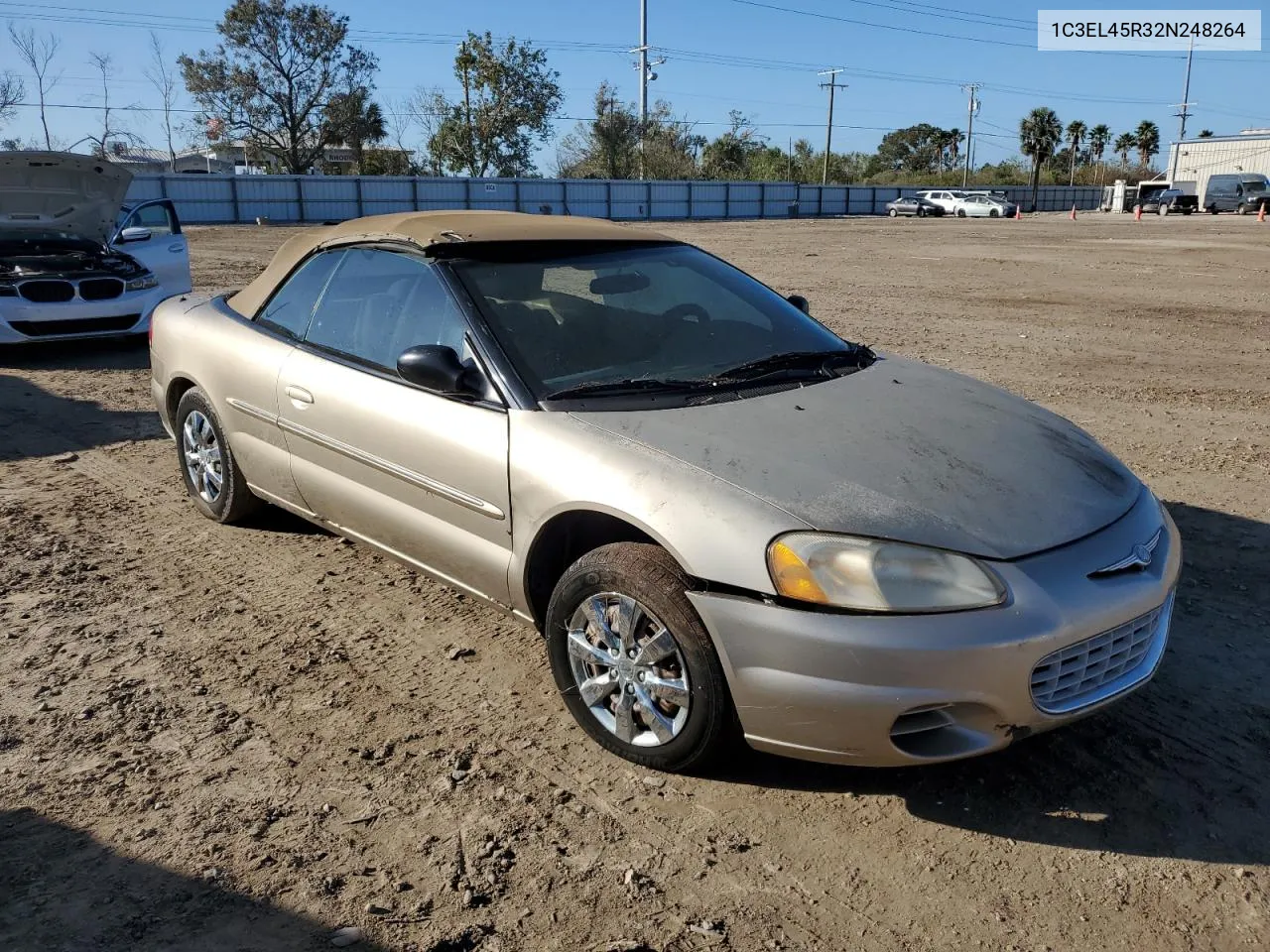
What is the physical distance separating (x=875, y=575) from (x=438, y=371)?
1.59 meters

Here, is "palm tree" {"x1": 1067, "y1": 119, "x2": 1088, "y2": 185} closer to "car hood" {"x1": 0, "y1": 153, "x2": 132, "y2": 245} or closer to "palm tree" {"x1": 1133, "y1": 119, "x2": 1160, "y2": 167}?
"palm tree" {"x1": 1133, "y1": 119, "x2": 1160, "y2": 167}

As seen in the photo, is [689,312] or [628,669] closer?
[628,669]

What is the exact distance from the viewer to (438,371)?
3.35 metres

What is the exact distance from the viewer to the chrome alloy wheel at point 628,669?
2.85 metres

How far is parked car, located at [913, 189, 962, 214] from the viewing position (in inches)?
2103

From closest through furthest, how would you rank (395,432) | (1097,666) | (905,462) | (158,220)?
1. (1097,666)
2. (905,462)
3. (395,432)
4. (158,220)

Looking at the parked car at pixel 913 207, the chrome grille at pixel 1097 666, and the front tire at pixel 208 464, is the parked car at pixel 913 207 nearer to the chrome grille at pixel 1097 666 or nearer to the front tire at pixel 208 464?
the front tire at pixel 208 464

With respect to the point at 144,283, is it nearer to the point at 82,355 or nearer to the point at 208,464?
the point at 82,355

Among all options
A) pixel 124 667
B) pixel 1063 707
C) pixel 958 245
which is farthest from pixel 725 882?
pixel 958 245

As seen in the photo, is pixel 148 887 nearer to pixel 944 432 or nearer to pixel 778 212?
pixel 944 432

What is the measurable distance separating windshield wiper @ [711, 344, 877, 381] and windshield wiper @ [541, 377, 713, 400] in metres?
0.13

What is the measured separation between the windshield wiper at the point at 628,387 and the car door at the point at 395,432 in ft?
0.74

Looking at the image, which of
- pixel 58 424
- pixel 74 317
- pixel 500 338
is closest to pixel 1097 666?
pixel 500 338

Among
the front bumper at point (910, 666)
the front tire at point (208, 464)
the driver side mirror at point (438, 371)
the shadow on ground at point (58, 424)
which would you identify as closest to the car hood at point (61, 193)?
the shadow on ground at point (58, 424)
